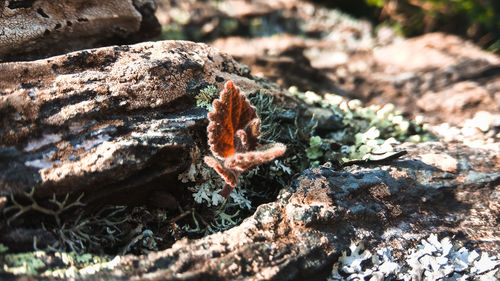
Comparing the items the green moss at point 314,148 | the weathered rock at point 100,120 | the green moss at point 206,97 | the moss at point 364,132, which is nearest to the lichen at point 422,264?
the moss at point 364,132

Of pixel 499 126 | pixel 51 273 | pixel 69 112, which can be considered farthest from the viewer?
pixel 499 126

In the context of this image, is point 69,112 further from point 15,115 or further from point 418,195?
point 418,195

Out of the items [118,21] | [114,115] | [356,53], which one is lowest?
[356,53]

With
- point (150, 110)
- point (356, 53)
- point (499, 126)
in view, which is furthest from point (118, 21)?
point (356, 53)

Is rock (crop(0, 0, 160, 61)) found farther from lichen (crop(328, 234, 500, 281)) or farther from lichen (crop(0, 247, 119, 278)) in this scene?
lichen (crop(328, 234, 500, 281))

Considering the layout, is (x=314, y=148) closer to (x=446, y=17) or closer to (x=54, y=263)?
(x=54, y=263)

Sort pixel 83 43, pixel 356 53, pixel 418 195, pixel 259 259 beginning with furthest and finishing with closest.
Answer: pixel 356 53, pixel 83 43, pixel 418 195, pixel 259 259

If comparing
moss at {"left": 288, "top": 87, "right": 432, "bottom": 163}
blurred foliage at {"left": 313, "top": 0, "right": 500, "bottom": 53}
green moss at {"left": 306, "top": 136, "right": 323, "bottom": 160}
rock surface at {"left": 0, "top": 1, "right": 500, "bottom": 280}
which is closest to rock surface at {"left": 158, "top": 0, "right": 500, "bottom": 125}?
blurred foliage at {"left": 313, "top": 0, "right": 500, "bottom": 53}
